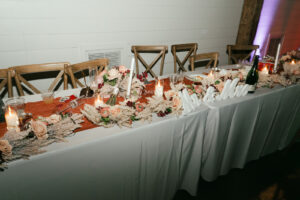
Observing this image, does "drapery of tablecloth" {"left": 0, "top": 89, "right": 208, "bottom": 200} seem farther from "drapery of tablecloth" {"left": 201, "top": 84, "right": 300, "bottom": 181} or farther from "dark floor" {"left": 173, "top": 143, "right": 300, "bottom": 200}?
"dark floor" {"left": 173, "top": 143, "right": 300, "bottom": 200}

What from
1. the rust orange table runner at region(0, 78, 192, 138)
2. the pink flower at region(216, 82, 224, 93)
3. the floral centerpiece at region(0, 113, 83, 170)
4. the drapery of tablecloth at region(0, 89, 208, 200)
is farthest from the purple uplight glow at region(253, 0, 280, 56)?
the floral centerpiece at region(0, 113, 83, 170)

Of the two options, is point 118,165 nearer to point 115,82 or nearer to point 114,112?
point 114,112

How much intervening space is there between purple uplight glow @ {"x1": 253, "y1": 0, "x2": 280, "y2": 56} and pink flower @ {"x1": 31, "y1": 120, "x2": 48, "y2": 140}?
4.89 metres

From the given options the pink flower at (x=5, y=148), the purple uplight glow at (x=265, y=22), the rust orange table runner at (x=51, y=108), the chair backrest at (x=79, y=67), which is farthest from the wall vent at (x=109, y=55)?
the purple uplight glow at (x=265, y=22)

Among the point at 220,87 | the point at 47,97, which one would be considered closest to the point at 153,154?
the point at 220,87

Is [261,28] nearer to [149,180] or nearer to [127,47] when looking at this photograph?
[127,47]

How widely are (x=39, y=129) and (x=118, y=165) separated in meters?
0.48

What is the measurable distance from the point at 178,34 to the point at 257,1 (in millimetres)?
1905

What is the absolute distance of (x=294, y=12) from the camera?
503 centimetres

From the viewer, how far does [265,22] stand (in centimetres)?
442

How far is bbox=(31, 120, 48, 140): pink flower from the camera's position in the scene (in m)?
0.91

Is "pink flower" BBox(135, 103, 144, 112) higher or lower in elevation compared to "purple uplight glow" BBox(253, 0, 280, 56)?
lower

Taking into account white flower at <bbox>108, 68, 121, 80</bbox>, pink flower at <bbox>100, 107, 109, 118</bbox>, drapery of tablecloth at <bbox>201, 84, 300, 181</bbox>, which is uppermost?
white flower at <bbox>108, 68, 121, 80</bbox>

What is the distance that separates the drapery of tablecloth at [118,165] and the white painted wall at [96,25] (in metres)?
2.02
